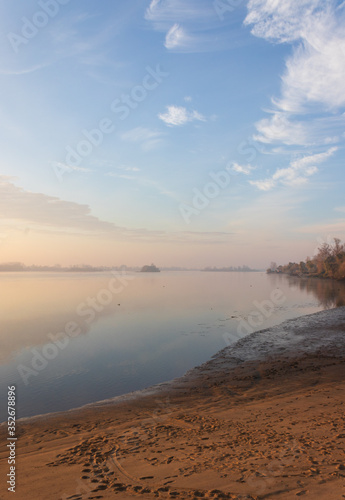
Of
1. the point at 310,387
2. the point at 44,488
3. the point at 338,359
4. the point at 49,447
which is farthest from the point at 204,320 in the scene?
the point at 44,488

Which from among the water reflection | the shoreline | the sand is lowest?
the water reflection

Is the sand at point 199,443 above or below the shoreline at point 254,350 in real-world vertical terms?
above

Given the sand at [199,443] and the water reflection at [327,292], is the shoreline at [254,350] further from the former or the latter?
the water reflection at [327,292]

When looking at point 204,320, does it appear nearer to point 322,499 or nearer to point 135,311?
point 135,311

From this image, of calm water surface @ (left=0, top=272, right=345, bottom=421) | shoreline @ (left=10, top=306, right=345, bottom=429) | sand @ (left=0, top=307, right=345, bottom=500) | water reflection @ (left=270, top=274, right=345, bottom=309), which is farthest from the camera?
water reflection @ (left=270, top=274, right=345, bottom=309)

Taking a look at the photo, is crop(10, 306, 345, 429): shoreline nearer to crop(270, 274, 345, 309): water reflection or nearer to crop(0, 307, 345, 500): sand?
crop(0, 307, 345, 500): sand

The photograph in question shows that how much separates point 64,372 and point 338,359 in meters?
16.1

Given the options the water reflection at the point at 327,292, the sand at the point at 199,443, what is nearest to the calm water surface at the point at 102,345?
the sand at the point at 199,443

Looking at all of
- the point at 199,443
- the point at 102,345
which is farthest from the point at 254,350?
the point at 199,443

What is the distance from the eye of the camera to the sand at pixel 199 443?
6185mm

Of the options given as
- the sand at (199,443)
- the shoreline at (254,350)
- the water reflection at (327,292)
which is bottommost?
the water reflection at (327,292)

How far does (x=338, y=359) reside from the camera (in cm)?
1781

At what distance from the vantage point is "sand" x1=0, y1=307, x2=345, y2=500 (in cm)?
618

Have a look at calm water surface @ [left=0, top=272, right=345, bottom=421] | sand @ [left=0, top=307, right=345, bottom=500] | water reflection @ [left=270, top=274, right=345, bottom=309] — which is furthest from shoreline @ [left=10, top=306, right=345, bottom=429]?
water reflection @ [left=270, top=274, right=345, bottom=309]
